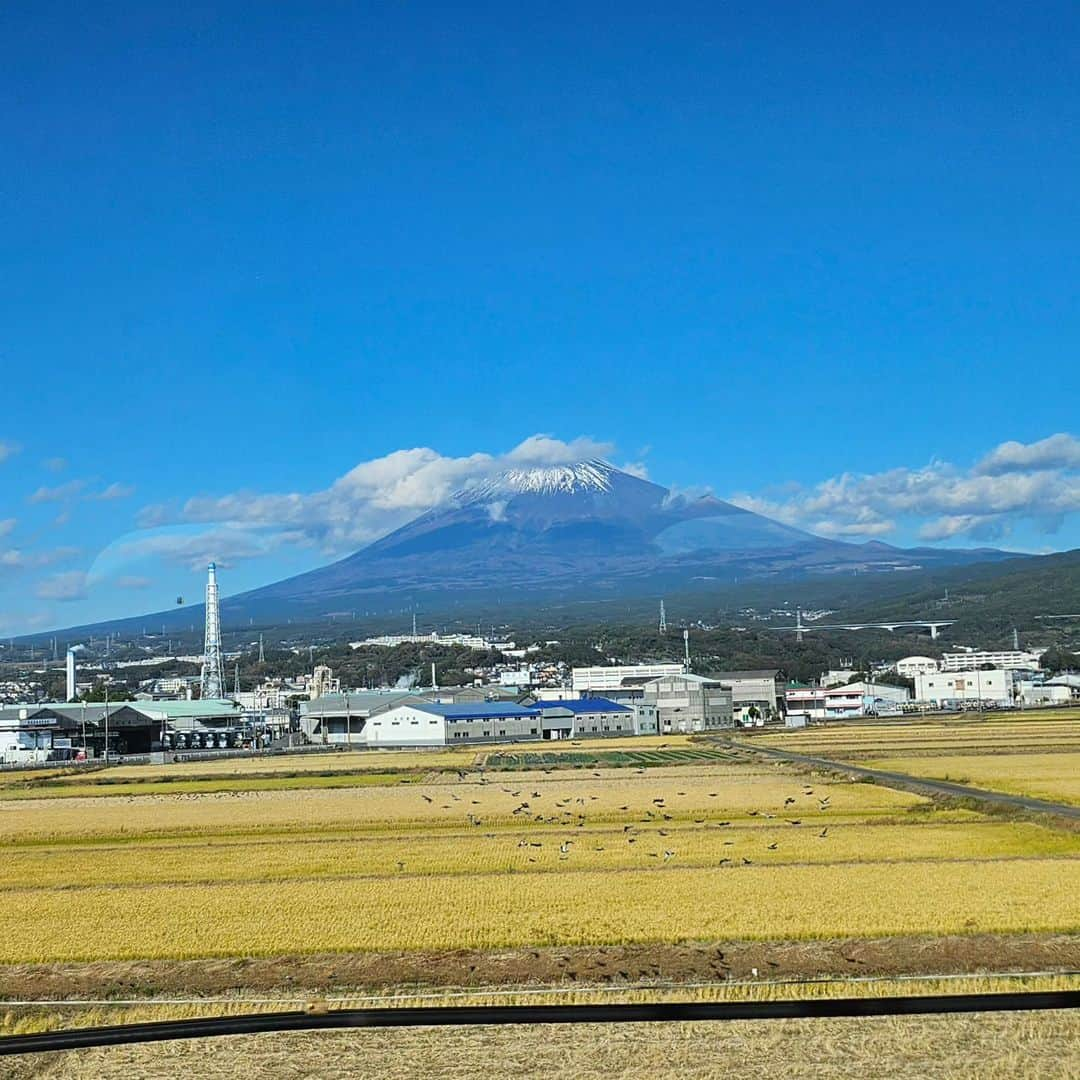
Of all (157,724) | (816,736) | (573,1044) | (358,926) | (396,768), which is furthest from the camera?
(157,724)

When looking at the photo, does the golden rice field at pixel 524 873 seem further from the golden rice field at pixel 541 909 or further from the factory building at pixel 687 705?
the factory building at pixel 687 705

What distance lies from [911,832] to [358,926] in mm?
9743

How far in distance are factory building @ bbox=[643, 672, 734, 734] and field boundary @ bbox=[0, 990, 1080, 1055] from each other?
185 feet

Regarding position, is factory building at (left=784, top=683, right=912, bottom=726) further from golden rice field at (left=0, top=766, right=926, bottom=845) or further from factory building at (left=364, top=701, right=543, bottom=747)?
golden rice field at (left=0, top=766, right=926, bottom=845)

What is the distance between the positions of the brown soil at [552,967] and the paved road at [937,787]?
33.0 ft

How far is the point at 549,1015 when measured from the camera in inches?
386

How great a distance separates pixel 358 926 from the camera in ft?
43.9

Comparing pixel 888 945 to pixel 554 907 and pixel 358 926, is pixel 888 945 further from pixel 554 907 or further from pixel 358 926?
pixel 358 926

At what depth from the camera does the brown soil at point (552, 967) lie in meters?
11.3

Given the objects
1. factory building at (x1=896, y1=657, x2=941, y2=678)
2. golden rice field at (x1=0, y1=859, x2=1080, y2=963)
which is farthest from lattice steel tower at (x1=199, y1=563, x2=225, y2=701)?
golden rice field at (x1=0, y1=859, x2=1080, y2=963)

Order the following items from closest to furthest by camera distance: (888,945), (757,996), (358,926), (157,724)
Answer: (757,996)
(888,945)
(358,926)
(157,724)

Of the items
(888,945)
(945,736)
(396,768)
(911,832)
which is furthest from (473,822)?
(945,736)

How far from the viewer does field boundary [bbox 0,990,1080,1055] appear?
962cm

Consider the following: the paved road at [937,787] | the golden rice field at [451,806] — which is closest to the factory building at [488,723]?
the paved road at [937,787]
